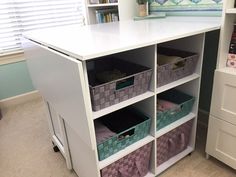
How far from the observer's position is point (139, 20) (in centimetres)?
183

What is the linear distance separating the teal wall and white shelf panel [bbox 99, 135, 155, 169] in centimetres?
82

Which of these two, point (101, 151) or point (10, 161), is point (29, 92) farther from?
point (101, 151)

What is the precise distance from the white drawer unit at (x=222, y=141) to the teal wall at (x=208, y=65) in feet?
1.52

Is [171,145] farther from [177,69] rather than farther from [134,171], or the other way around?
[177,69]

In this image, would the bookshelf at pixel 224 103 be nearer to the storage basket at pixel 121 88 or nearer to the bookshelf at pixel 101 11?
the storage basket at pixel 121 88

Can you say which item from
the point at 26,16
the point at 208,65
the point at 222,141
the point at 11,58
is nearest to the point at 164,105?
the point at 222,141

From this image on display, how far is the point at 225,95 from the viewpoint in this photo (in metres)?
1.28

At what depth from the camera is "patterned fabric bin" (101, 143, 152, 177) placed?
46.1 inches

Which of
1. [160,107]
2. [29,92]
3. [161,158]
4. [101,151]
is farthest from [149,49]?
[29,92]

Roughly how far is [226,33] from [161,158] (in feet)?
2.83

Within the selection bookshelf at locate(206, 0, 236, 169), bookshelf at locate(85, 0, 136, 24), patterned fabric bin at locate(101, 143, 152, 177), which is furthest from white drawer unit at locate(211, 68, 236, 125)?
bookshelf at locate(85, 0, 136, 24)

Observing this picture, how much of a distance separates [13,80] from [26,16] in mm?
773

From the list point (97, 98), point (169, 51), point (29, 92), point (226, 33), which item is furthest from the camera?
point (29, 92)

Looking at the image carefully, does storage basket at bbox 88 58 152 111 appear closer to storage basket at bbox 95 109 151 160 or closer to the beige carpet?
storage basket at bbox 95 109 151 160
